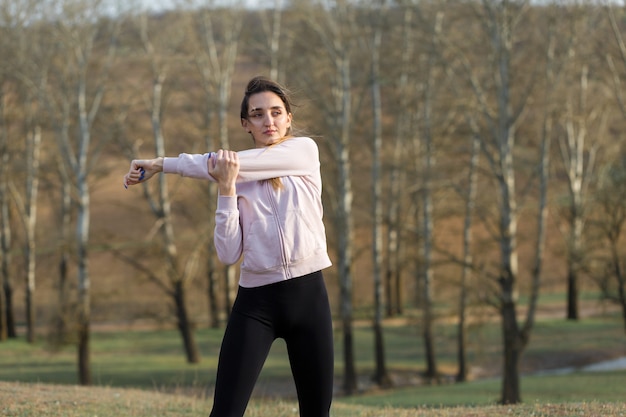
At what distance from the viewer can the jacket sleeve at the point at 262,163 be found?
14.1ft

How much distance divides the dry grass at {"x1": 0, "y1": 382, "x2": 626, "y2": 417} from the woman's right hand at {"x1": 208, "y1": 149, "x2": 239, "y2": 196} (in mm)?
4041

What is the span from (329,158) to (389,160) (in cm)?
327

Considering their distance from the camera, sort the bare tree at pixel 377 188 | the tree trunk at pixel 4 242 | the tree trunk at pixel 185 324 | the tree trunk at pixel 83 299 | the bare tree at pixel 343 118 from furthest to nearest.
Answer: the tree trunk at pixel 4 242 < the tree trunk at pixel 185 324 < the bare tree at pixel 377 188 < the bare tree at pixel 343 118 < the tree trunk at pixel 83 299

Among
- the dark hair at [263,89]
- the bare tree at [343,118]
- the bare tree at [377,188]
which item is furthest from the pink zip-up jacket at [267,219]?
the bare tree at [377,188]

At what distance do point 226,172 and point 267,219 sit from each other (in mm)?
286

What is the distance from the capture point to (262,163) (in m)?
4.34

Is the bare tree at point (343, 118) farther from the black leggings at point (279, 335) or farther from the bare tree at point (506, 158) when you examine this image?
the black leggings at point (279, 335)

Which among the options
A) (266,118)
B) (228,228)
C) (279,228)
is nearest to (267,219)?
(279,228)

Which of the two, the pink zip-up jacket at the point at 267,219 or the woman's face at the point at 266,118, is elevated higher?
the woman's face at the point at 266,118

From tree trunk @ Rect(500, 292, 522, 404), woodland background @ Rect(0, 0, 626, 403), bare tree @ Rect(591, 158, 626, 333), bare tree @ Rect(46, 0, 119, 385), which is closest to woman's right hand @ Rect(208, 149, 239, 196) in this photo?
tree trunk @ Rect(500, 292, 522, 404)

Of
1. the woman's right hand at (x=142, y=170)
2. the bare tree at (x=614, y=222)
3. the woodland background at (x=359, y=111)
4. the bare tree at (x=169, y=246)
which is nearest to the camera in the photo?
the woman's right hand at (x=142, y=170)

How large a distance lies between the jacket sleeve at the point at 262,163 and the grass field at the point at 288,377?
12.6 ft

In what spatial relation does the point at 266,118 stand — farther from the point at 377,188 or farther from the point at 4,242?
the point at 4,242

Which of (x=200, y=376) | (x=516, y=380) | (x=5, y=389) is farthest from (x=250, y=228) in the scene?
(x=200, y=376)
